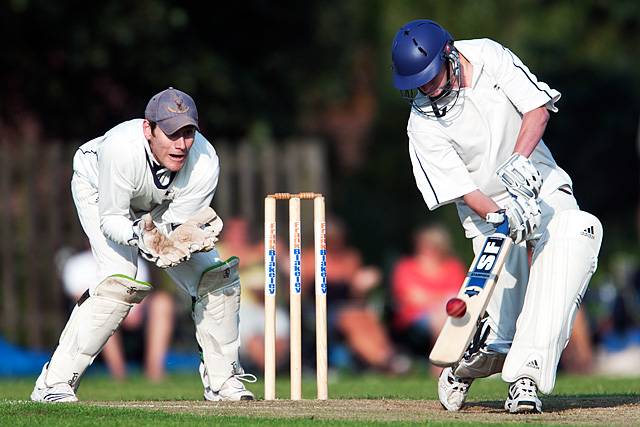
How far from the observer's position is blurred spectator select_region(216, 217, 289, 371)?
12078 millimetres

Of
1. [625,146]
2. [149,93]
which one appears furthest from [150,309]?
[625,146]

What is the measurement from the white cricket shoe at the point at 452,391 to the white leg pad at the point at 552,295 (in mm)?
494

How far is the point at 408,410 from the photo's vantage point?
6500 mm

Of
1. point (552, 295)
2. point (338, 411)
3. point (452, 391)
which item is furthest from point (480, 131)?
point (338, 411)

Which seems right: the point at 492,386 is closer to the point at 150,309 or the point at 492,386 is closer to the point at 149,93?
the point at 150,309

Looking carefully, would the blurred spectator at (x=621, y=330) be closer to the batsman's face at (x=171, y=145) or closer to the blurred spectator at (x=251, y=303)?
the blurred spectator at (x=251, y=303)

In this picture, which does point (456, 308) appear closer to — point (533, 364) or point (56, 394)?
point (533, 364)

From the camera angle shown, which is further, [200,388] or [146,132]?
[200,388]

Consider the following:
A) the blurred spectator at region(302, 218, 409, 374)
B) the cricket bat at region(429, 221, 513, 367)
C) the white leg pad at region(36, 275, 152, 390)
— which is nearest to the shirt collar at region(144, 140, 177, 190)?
the white leg pad at region(36, 275, 152, 390)

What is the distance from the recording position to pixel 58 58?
14.8m

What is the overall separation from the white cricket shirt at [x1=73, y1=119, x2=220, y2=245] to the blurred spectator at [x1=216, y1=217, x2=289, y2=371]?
5.05 meters

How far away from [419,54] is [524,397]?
168cm

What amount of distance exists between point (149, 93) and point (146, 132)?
8596mm

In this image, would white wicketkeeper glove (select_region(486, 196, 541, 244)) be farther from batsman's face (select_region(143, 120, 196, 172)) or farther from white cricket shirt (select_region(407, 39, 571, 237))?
batsman's face (select_region(143, 120, 196, 172))
